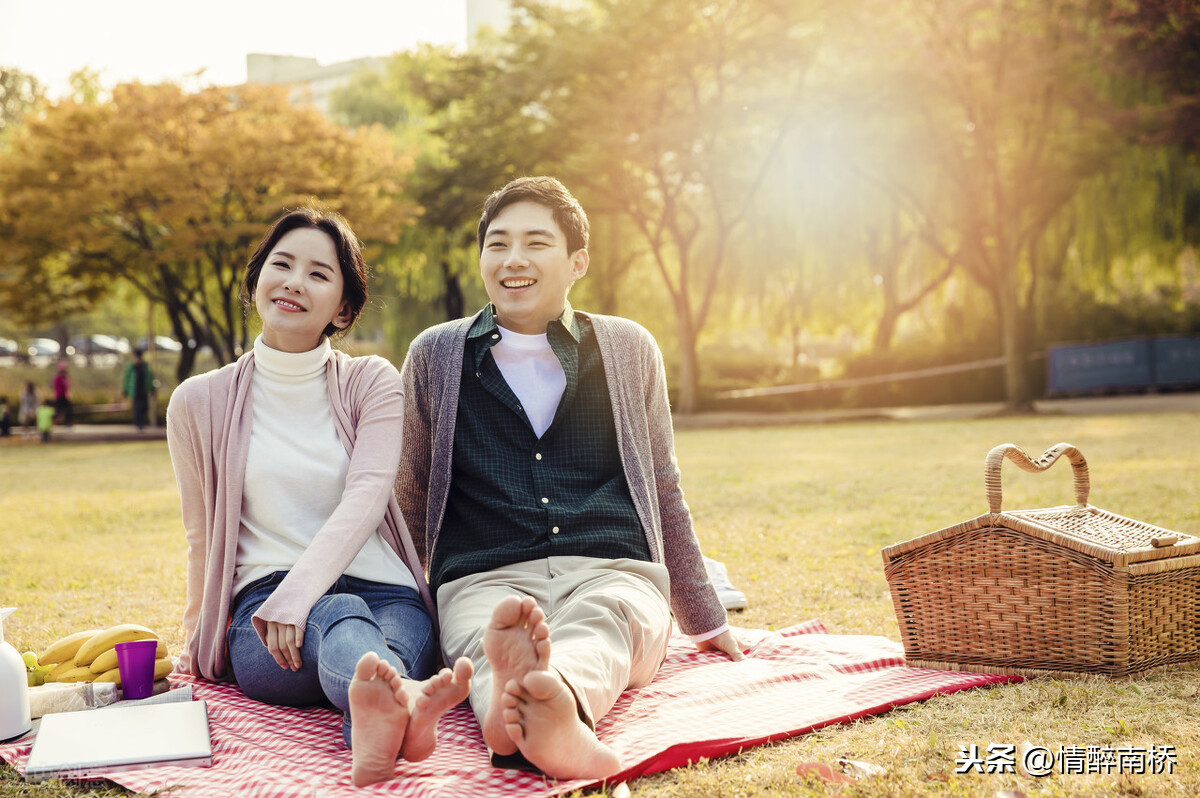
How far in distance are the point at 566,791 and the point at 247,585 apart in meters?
1.16

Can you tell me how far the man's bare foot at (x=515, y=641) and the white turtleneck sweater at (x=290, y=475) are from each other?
0.87 m

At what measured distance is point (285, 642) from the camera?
258cm

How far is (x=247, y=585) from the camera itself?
9.38 ft

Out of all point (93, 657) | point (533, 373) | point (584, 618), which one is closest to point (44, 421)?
point (93, 657)

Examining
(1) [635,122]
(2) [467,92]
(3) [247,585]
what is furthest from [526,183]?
(2) [467,92]

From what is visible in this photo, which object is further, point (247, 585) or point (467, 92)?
point (467, 92)

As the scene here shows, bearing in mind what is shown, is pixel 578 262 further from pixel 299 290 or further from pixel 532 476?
pixel 299 290

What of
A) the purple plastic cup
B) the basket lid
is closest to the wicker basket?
the basket lid

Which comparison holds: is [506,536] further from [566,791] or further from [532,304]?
[566,791]

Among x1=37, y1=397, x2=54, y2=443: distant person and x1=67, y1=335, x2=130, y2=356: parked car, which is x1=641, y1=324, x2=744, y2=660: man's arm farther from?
x1=67, y1=335, x2=130, y2=356: parked car

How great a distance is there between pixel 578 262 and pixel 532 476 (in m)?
0.70

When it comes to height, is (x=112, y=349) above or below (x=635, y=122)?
below

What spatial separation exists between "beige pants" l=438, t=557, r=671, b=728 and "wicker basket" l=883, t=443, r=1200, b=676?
81 centimetres

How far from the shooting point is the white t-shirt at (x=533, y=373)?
311 cm
